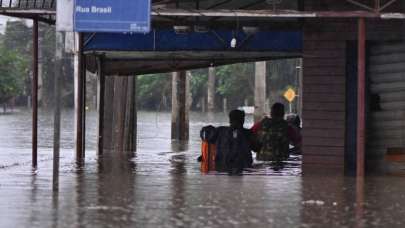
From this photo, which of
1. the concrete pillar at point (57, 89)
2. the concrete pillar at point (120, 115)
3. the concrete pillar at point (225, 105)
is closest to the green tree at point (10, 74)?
the concrete pillar at point (225, 105)

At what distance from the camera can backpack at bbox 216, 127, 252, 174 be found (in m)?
15.0

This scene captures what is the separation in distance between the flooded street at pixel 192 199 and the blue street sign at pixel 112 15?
2.10 m

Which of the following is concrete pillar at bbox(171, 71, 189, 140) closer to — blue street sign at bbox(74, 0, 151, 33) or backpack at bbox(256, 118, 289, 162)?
backpack at bbox(256, 118, 289, 162)

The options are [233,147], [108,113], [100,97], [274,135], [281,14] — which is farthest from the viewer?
[108,113]

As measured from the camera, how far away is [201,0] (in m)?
17.3

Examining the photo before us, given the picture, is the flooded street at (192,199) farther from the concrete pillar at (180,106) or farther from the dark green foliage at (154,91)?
the dark green foliage at (154,91)

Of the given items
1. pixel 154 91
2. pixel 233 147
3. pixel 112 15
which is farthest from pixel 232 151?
pixel 154 91

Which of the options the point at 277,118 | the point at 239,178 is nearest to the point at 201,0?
the point at 277,118

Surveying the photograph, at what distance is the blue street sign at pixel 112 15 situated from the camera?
12727 mm

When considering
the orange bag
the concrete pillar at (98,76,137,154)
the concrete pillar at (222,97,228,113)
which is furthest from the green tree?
the orange bag

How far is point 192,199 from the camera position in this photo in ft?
37.8

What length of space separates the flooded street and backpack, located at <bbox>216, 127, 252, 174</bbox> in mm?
258

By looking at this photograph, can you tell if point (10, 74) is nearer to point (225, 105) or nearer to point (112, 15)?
point (225, 105)

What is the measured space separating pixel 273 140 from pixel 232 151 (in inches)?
68.7
